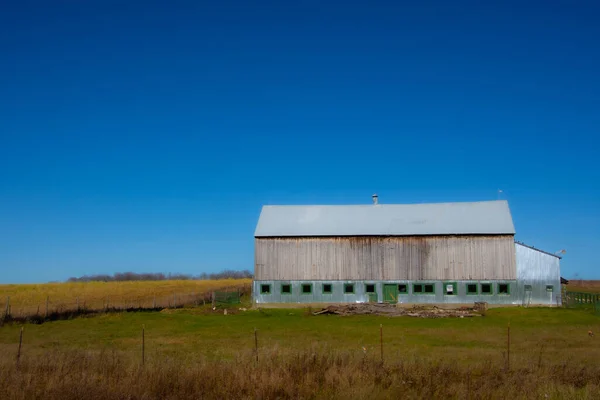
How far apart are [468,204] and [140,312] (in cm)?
3085

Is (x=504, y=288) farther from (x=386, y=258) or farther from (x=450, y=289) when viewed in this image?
(x=386, y=258)

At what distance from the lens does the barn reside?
4775 cm

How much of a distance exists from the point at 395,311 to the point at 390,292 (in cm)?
611

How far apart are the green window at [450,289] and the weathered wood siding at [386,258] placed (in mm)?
573

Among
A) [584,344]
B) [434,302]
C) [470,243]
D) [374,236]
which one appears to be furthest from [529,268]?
[584,344]

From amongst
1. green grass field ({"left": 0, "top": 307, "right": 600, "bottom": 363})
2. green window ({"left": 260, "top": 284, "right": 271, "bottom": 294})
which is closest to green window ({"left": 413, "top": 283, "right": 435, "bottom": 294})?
green grass field ({"left": 0, "top": 307, "right": 600, "bottom": 363})

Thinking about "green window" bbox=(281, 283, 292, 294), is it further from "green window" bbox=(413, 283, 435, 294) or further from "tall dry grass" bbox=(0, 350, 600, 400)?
"tall dry grass" bbox=(0, 350, 600, 400)

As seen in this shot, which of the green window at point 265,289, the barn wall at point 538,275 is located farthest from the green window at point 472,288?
the green window at point 265,289

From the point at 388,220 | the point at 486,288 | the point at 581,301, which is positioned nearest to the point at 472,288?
the point at 486,288

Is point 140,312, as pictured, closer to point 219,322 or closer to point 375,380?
point 219,322

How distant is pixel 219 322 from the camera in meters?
38.7

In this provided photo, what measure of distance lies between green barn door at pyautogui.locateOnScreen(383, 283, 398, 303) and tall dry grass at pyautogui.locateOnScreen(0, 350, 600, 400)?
30.7 m

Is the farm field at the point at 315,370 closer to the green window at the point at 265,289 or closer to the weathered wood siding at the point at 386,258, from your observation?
the weathered wood siding at the point at 386,258

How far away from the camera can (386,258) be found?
49.2 metres
